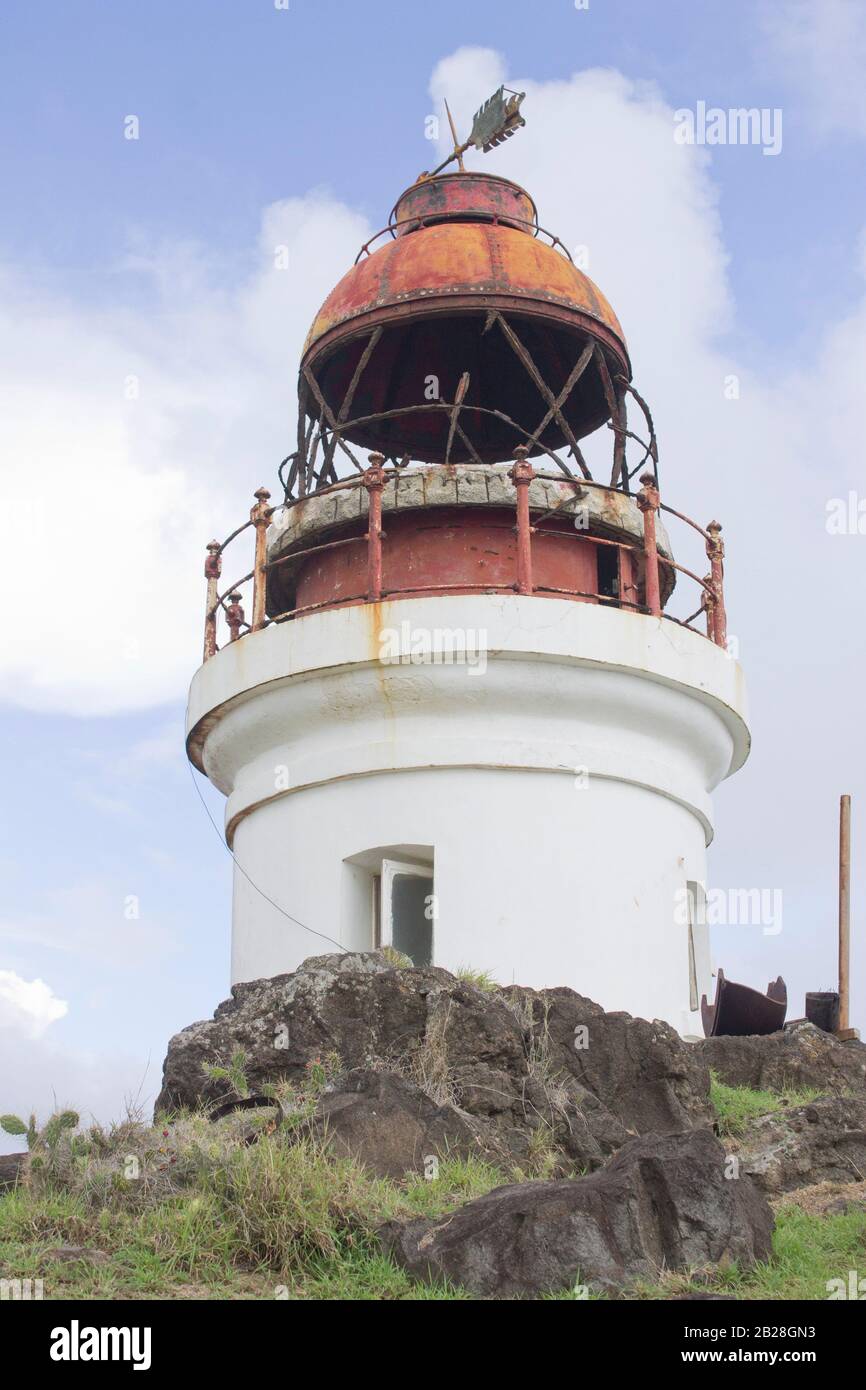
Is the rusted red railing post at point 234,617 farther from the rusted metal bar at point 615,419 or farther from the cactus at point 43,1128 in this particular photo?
the cactus at point 43,1128

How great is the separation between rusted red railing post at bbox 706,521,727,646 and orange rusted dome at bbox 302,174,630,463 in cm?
186

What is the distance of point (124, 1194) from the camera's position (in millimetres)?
10914

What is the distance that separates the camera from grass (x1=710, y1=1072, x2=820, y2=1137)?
46.5ft

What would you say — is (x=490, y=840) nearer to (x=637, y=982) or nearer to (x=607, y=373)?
(x=637, y=982)

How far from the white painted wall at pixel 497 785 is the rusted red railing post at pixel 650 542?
0.39 m

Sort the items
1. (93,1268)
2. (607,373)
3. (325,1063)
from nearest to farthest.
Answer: (93,1268) < (325,1063) < (607,373)

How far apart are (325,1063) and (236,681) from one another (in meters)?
4.72

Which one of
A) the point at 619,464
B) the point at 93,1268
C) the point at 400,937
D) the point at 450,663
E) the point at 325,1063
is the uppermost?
the point at 619,464

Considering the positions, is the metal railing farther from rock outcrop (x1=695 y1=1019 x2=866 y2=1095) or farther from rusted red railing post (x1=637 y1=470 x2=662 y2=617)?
rock outcrop (x1=695 y1=1019 x2=866 y2=1095)

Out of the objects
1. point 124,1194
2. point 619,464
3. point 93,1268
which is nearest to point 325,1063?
point 124,1194

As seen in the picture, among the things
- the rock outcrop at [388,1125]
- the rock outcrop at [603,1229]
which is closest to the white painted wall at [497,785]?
the rock outcrop at [388,1125]

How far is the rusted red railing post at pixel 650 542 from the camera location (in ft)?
54.9

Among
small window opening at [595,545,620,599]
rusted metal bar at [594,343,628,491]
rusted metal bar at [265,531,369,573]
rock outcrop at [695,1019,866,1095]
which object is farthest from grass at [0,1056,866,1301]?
rusted metal bar at [594,343,628,491]

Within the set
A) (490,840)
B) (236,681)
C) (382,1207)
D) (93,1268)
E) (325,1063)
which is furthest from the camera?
(236,681)
